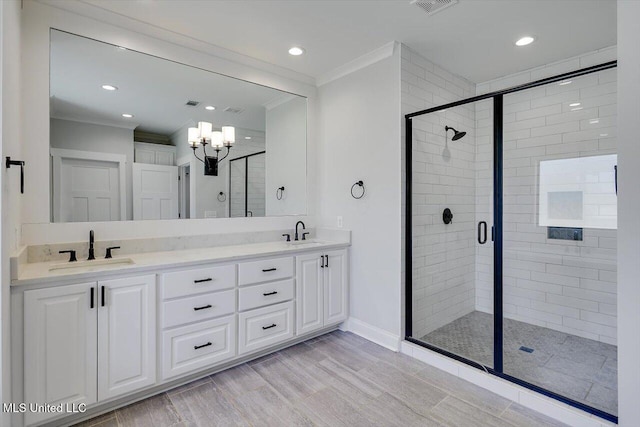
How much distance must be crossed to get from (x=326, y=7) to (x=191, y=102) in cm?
143

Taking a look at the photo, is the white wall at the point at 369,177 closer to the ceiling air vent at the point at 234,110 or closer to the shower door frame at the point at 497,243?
the shower door frame at the point at 497,243

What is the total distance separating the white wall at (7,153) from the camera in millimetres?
1435

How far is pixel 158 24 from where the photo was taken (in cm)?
253

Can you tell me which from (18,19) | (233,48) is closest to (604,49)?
(233,48)

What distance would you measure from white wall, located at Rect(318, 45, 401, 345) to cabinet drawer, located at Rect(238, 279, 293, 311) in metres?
0.80

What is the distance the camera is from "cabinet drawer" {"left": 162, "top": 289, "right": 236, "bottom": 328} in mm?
2166

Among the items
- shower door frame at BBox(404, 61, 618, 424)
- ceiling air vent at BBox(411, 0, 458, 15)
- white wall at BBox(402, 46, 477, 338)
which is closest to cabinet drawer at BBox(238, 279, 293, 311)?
shower door frame at BBox(404, 61, 618, 424)

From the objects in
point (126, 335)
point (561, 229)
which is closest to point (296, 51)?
point (126, 335)

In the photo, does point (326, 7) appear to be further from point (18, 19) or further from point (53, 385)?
point (53, 385)

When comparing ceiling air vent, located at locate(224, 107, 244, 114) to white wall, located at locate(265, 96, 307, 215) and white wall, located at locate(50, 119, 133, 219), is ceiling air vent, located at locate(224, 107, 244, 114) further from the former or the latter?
white wall, located at locate(50, 119, 133, 219)

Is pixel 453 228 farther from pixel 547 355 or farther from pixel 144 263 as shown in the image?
pixel 144 263

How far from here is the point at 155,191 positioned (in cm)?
268

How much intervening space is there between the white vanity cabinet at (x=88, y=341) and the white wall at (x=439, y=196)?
2.23 m

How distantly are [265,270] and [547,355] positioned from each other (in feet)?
8.18
